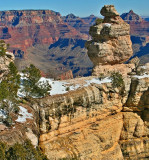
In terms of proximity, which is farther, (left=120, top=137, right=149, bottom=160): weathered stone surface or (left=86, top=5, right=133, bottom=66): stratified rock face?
(left=86, top=5, right=133, bottom=66): stratified rock face

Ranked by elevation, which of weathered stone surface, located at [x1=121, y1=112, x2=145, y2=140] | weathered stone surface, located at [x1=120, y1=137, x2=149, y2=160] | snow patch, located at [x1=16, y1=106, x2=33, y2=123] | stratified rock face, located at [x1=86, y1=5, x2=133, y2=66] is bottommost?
weathered stone surface, located at [x1=120, y1=137, x2=149, y2=160]

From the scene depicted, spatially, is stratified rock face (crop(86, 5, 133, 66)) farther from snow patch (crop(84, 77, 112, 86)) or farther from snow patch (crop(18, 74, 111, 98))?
snow patch (crop(18, 74, 111, 98))

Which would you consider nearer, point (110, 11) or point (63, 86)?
point (63, 86)

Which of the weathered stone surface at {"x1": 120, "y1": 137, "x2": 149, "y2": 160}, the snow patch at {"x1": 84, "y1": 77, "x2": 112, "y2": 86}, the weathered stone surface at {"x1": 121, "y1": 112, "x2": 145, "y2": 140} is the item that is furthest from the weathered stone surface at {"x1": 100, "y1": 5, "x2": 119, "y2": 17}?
the weathered stone surface at {"x1": 120, "y1": 137, "x2": 149, "y2": 160}

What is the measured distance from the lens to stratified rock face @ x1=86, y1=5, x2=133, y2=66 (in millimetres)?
38344

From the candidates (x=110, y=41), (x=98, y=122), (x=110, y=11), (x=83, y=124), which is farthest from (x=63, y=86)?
(x=110, y=11)

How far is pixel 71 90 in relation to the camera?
3112 centimetres

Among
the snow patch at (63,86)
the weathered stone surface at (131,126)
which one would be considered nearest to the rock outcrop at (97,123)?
the weathered stone surface at (131,126)

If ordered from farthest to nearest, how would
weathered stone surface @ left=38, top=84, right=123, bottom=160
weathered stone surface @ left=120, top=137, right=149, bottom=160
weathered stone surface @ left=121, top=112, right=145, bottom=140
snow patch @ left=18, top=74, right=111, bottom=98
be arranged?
weathered stone surface @ left=121, top=112, right=145, bottom=140 → weathered stone surface @ left=120, top=137, right=149, bottom=160 → snow patch @ left=18, top=74, right=111, bottom=98 → weathered stone surface @ left=38, top=84, right=123, bottom=160

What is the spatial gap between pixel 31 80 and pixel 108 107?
10.9m

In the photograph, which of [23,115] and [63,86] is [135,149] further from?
[23,115]

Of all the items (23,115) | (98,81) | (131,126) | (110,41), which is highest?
(110,41)

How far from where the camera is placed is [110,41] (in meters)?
38.9

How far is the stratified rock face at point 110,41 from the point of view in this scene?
3834 cm
